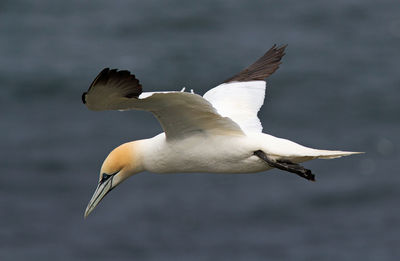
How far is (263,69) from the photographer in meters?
11.6

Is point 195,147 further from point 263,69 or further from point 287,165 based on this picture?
point 263,69

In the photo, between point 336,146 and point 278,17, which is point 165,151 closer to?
point 336,146

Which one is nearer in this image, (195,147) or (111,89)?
(111,89)

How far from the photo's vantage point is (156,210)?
20188mm

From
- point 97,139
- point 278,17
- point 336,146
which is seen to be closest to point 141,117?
point 97,139

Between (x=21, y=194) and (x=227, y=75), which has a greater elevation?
(x=227, y=75)

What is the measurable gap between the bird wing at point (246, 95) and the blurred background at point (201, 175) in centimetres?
887

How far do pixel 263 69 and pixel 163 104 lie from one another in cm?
326

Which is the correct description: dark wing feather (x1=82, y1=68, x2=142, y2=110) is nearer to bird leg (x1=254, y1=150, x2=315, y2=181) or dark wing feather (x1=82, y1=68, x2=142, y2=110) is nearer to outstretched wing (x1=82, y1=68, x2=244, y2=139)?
outstretched wing (x1=82, y1=68, x2=244, y2=139)

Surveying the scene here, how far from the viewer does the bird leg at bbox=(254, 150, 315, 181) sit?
866cm

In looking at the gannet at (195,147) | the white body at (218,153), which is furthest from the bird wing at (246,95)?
the white body at (218,153)

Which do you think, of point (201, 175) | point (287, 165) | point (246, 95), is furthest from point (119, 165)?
point (201, 175)

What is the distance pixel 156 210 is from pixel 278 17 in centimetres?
828

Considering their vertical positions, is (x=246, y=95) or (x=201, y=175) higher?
(x=246, y=95)
